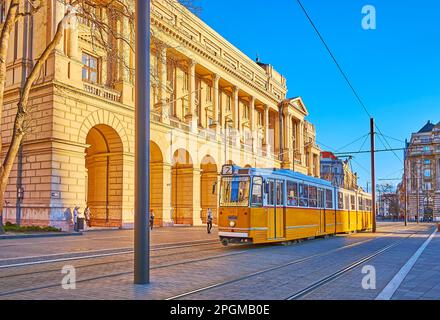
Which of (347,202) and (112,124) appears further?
(347,202)

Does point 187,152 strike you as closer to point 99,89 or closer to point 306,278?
point 99,89

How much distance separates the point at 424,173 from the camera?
358ft

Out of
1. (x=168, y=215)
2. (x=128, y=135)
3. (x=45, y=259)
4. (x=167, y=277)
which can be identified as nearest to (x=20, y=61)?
(x=128, y=135)

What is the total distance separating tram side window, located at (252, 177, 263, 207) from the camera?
18.2m

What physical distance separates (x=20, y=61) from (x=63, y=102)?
4385mm

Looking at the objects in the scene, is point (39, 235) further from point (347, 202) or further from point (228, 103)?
point (228, 103)

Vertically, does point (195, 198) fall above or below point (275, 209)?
above

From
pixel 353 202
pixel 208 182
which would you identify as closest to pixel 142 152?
pixel 353 202

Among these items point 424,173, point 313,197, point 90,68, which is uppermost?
point 90,68

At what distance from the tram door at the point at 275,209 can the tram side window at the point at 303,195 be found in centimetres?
216

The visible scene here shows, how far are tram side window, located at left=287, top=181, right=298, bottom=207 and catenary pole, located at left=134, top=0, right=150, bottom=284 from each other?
39.0 ft

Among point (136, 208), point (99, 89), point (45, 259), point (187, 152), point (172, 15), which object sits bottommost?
point (45, 259)

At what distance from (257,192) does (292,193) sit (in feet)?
9.40

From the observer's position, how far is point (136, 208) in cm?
898
